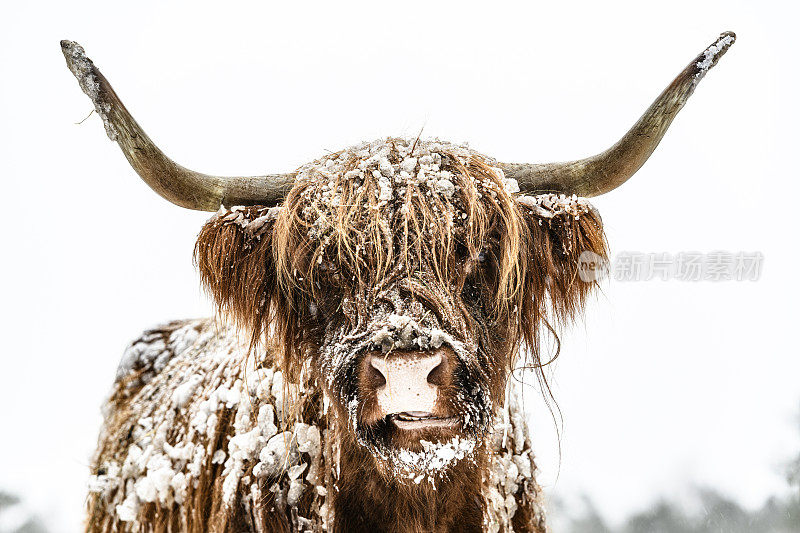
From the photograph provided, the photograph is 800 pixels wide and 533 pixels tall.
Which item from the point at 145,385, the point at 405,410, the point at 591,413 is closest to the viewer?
the point at 405,410

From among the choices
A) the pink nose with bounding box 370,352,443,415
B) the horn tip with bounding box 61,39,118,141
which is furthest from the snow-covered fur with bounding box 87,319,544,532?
the horn tip with bounding box 61,39,118,141

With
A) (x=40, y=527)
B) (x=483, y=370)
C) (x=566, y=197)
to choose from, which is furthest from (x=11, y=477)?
(x=566, y=197)

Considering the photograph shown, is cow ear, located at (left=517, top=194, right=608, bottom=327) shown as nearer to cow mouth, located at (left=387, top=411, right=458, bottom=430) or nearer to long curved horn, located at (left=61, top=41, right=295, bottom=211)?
cow mouth, located at (left=387, top=411, right=458, bottom=430)

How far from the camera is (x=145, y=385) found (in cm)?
308

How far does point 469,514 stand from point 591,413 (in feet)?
11.9

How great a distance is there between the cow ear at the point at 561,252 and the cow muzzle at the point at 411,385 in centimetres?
64

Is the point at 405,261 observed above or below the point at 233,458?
above

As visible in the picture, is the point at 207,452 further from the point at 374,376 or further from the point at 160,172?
the point at 160,172

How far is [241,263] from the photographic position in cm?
228

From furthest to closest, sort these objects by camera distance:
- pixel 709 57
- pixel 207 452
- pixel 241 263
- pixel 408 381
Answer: pixel 207 452 → pixel 241 263 → pixel 709 57 → pixel 408 381

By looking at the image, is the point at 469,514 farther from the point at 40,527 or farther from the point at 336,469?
the point at 40,527

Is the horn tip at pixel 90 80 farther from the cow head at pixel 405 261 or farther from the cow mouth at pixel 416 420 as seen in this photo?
the cow mouth at pixel 416 420

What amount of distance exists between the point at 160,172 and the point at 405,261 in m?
0.77

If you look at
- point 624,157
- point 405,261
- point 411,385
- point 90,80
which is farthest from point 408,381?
point 90,80
